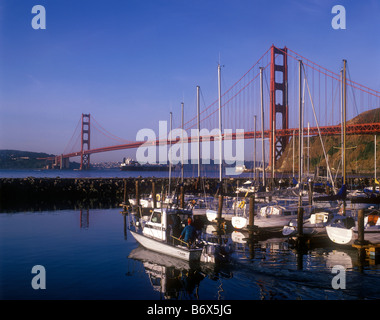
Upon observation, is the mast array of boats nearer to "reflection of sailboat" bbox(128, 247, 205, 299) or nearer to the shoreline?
"reflection of sailboat" bbox(128, 247, 205, 299)

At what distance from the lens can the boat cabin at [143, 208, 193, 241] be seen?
1636 centimetres

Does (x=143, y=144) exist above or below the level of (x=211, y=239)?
above

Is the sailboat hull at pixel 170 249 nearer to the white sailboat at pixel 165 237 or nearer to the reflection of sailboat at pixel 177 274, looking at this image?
the white sailboat at pixel 165 237

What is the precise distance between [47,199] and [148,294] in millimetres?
35192

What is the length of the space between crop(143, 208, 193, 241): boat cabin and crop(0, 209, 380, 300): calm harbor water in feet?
3.10

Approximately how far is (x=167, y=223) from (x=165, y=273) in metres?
2.55

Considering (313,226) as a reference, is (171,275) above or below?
below

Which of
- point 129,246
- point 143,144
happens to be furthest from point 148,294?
point 143,144

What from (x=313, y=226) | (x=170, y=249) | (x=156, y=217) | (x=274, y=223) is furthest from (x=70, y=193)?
(x=170, y=249)

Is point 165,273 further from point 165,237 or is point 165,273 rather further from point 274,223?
point 274,223

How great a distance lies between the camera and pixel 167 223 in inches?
645

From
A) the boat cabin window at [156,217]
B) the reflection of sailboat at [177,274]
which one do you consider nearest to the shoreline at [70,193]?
the boat cabin window at [156,217]
